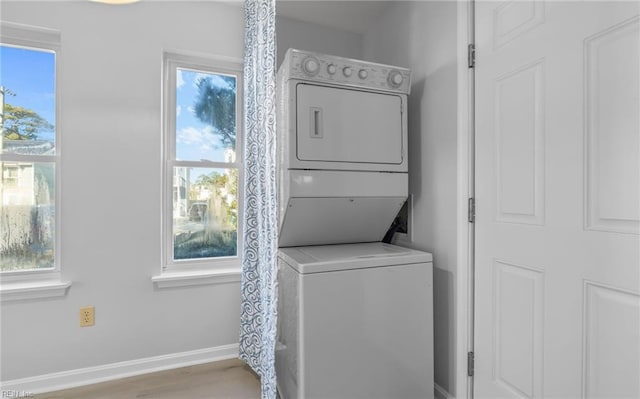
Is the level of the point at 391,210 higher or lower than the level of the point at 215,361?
higher

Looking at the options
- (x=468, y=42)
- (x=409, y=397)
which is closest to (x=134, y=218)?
(x=409, y=397)

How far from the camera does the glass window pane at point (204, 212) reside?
230cm

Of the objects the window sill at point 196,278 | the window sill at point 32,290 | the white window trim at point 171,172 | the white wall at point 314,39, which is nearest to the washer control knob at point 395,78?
the white wall at point 314,39

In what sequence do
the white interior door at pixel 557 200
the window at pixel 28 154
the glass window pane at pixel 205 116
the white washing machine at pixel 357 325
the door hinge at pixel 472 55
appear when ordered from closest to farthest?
1. the white interior door at pixel 557 200
2. the white washing machine at pixel 357 325
3. the door hinge at pixel 472 55
4. the window at pixel 28 154
5. the glass window pane at pixel 205 116

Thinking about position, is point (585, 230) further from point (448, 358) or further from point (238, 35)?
point (238, 35)

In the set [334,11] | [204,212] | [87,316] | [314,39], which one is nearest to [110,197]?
[204,212]

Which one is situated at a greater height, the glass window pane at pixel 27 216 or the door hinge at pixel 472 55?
the door hinge at pixel 472 55

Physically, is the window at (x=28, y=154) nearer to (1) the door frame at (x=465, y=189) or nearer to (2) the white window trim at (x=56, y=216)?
(2) the white window trim at (x=56, y=216)

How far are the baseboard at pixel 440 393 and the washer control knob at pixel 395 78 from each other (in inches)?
66.4

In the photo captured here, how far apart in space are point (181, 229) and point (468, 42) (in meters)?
2.14

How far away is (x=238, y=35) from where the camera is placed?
230cm

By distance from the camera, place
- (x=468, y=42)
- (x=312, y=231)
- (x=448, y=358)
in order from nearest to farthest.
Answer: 1. (x=468, y=42)
2. (x=448, y=358)
3. (x=312, y=231)

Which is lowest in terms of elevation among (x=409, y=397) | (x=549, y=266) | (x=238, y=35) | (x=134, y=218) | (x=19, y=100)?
(x=409, y=397)

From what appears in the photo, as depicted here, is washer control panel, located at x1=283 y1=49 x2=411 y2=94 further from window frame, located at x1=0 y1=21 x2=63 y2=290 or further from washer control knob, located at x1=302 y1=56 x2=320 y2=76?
window frame, located at x1=0 y1=21 x2=63 y2=290
